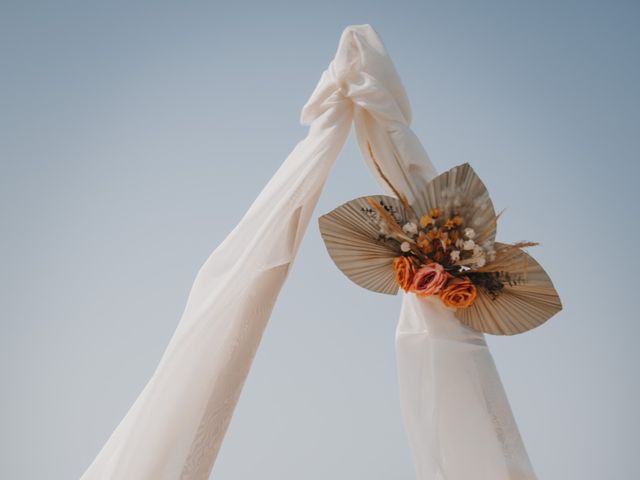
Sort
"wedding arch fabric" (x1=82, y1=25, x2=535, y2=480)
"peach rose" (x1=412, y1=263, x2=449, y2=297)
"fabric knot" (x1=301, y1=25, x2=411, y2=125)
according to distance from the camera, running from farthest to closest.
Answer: "fabric knot" (x1=301, y1=25, x2=411, y2=125), "peach rose" (x1=412, y1=263, x2=449, y2=297), "wedding arch fabric" (x1=82, y1=25, x2=535, y2=480)

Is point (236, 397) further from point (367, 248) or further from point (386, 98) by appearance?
point (386, 98)

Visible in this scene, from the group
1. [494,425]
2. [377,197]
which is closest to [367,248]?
[377,197]

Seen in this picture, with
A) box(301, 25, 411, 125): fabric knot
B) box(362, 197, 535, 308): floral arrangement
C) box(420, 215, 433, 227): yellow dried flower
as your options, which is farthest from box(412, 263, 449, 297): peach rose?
box(301, 25, 411, 125): fabric knot

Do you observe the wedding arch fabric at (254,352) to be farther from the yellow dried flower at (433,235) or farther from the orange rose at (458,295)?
the yellow dried flower at (433,235)

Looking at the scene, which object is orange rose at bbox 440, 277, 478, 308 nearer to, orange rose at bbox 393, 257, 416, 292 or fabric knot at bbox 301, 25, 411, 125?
orange rose at bbox 393, 257, 416, 292

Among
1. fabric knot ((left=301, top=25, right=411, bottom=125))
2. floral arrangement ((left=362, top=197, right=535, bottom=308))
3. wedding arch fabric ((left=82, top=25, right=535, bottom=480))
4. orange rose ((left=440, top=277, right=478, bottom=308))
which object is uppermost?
fabric knot ((left=301, top=25, right=411, bottom=125))

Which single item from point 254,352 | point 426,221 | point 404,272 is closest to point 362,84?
point 426,221

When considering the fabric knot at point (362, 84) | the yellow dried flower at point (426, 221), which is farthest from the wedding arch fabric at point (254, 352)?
the yellow dried flower at point (426, 221)
